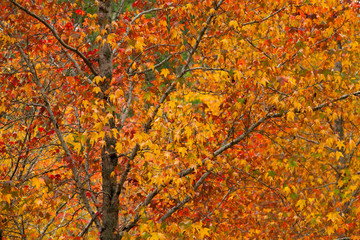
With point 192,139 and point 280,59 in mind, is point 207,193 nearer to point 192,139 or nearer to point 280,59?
point 192,139

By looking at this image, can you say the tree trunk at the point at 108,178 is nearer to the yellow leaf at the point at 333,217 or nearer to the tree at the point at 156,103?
the tree at the point at 156,103

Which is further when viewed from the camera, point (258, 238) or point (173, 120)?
point (258, 238)

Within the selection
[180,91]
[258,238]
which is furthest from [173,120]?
[258,238]

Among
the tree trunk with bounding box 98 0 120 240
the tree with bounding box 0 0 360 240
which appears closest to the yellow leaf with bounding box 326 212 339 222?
the tree with bounding box 0 0 360 240

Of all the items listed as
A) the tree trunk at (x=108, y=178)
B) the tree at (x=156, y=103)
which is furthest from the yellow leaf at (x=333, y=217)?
the tree trunk at (x=108, y=178)

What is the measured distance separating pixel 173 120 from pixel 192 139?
101cm

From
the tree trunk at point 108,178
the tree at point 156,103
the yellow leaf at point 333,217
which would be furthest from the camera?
the yellow leaf at point 333,217

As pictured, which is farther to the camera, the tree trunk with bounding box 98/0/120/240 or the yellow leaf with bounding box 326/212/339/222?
the yellow leaf with bounding box 326/212/339/222

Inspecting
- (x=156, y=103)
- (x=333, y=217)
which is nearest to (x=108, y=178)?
(x=156, y=103)

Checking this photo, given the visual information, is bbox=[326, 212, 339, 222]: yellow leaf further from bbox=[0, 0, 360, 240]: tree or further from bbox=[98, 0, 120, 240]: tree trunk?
bbox=[98, 0, 120, 240]: tree trunk

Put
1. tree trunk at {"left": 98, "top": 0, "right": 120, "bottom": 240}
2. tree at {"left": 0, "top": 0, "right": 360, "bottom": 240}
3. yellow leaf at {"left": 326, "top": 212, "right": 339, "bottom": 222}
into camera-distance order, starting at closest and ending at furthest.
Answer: tree at {"left": 0, "top": 0, "right": 360, "bottom": 240} → tree trunk at {"left": 98, "top": 0, "right": 120, "bottom": 240} → yellow leaf at {"left": 326, "top": 212, "right": 339, "bottom": 222}

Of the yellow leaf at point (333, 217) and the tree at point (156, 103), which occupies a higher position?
the tree at point (156, 103)

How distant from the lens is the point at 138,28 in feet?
20.3

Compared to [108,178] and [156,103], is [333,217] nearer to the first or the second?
[156,103]
